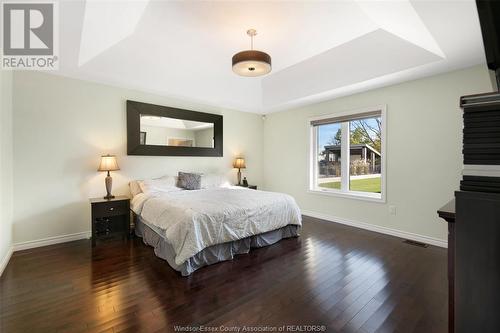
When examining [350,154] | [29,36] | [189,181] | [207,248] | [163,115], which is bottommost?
[207,248]

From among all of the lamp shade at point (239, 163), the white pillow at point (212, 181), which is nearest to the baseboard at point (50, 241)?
the white pillow at point (212, 181)

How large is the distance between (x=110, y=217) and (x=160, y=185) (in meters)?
0.82

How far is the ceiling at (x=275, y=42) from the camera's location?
229 cm

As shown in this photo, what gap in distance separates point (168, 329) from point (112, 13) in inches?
121

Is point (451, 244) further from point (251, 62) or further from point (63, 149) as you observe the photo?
point (63, 149)

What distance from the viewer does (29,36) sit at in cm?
259

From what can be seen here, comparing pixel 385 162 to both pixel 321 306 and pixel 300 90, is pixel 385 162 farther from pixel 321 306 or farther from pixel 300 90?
pixel 321 306

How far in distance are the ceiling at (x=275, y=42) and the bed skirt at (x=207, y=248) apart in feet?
7.50

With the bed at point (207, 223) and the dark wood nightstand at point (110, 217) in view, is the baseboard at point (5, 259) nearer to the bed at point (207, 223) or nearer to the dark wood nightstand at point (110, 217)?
the dark wood nightstand at point (110, 217)

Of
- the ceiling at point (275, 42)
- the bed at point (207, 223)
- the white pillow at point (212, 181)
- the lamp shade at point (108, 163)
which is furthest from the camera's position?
the white pillow at point (212, 181)

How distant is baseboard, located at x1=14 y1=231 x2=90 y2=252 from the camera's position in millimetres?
2986

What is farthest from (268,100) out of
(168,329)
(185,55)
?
(168,329)

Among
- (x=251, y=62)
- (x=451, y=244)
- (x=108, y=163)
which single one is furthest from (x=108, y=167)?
(x=451, y=244)

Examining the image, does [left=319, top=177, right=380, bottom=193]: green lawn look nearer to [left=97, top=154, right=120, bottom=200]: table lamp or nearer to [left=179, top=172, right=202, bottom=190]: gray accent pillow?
[left=179, top=172, right=202, bottom=190]: gray accent pillow
